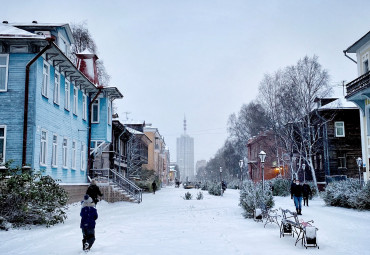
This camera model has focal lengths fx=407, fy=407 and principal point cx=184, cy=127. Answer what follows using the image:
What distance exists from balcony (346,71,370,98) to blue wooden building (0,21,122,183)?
54.7ft

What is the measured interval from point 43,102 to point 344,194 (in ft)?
54.1

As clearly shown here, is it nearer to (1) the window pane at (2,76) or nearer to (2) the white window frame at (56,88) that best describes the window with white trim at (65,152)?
(2) the white window frame at (56,88)

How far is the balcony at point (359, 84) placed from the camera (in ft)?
82.4

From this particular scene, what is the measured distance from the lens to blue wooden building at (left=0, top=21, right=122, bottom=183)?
693 inches

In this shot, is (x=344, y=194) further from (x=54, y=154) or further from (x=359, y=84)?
(x=54, y=154)

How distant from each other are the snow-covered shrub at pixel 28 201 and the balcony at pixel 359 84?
19478mm

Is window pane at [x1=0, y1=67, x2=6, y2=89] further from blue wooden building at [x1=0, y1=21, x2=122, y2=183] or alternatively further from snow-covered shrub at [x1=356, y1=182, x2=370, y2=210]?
snow-covered shrub at [x1=356, y1=182, x2=370, y2=210]

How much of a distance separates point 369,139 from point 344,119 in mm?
15022

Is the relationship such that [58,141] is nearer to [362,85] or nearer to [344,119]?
[362,85]

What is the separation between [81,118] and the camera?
85.9 feet

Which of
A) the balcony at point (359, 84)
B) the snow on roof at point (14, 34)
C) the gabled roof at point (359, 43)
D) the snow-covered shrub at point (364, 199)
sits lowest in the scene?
the snow-covered shrub at point (364, 199)

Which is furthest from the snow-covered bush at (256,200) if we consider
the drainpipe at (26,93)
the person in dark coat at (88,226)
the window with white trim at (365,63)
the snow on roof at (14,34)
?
the window with white trim at (365,63)

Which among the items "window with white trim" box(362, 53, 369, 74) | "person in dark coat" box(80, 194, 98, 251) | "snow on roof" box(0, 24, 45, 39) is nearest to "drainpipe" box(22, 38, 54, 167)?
"snow on roof" box(0, 24, 45, 39)

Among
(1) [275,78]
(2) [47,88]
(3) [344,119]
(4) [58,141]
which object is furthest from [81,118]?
(3) [344,119]
